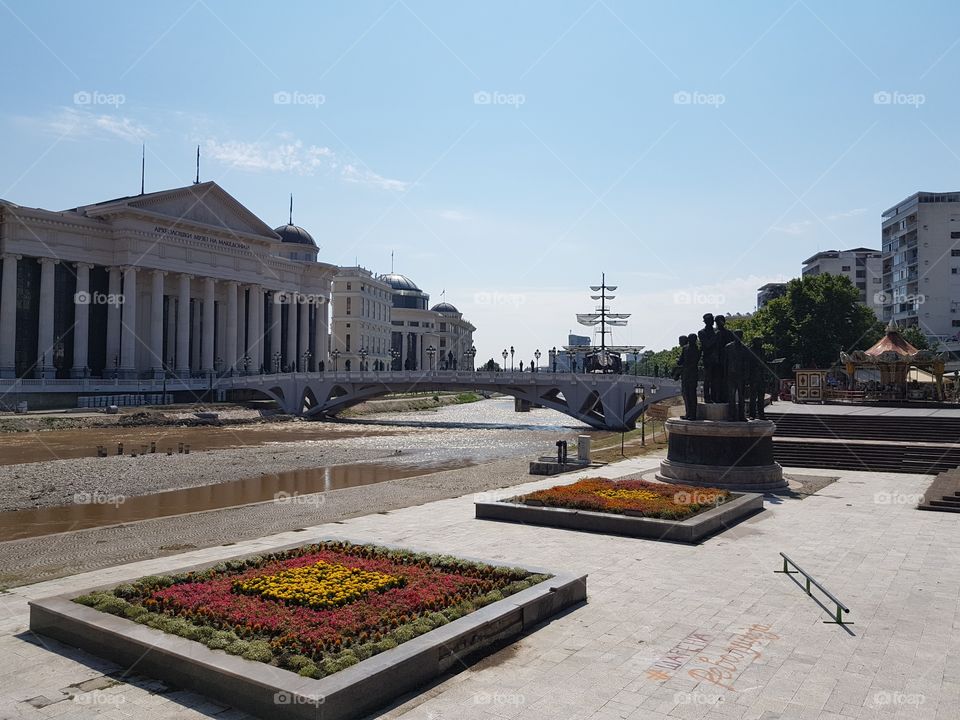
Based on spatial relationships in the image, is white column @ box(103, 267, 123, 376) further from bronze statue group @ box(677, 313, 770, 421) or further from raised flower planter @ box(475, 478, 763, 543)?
raised flower planter @ box(475, 478, 763, 543)

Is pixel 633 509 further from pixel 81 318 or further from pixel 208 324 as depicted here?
pixel 208 324

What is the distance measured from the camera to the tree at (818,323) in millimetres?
73119

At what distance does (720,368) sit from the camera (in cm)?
2480

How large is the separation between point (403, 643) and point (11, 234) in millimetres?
74336

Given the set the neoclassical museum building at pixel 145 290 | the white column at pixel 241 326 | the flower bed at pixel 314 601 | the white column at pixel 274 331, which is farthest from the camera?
the white column at pixel 274 331

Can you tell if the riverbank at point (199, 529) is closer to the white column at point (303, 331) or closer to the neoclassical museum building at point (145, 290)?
the neoclassical museum building at point (145, 290)

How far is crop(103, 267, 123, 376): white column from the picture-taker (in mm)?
77688

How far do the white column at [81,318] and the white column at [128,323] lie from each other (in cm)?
330

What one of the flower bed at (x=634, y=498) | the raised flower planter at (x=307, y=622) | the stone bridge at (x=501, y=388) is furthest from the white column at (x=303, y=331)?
the raised flower planter at (x=307, y=622)

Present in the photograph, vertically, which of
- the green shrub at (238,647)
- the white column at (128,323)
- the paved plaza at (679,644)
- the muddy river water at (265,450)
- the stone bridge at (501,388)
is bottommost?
the muddy river water at (265,450)

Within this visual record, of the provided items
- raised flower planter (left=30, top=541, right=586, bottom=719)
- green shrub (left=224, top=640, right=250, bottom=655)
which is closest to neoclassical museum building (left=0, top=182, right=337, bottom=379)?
raised flower planter (left=30, top=541, right=586, bottom=719)

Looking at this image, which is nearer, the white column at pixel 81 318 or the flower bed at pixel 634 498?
the flower bed at pixel 634 498

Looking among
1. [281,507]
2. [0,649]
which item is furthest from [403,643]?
[281,507]

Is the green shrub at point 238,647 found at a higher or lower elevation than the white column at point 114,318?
lower
